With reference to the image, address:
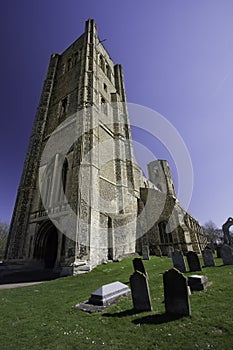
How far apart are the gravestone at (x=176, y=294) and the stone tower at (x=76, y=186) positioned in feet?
25.6

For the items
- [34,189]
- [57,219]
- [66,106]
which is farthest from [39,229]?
[66,106]

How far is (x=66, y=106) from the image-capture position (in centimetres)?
2047

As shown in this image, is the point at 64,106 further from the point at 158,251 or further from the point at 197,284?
the point at 197,284

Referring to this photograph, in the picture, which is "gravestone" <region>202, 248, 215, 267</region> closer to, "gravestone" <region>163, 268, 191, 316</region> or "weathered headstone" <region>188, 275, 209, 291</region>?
"weathered headstone" <region>188, 275, 209, 291</region>

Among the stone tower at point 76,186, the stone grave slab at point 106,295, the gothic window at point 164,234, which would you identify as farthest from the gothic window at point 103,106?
the stone grave slab at point 106,295

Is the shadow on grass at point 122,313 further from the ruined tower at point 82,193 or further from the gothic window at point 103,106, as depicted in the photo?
the gothic window at point 103,106

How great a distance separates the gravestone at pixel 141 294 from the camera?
4285mm

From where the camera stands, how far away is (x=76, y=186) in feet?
43.4

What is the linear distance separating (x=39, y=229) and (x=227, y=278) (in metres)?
12.9

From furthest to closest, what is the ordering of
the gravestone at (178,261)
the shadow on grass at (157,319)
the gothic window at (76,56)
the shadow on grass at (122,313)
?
the gothic window at (76,56) < the gravestone at (178,261) < the shadow on grass at (122,313) < the shadow on grass at (157,319)

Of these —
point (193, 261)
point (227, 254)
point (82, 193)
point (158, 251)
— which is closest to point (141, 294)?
point (193, 261)

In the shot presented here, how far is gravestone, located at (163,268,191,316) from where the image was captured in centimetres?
381

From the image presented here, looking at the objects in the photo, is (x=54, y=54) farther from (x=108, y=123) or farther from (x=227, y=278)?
(x=227, y=278)

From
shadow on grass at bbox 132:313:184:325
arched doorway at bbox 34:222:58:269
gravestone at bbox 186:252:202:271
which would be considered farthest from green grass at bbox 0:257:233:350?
arched doorway at bbox 34:222:58:269
